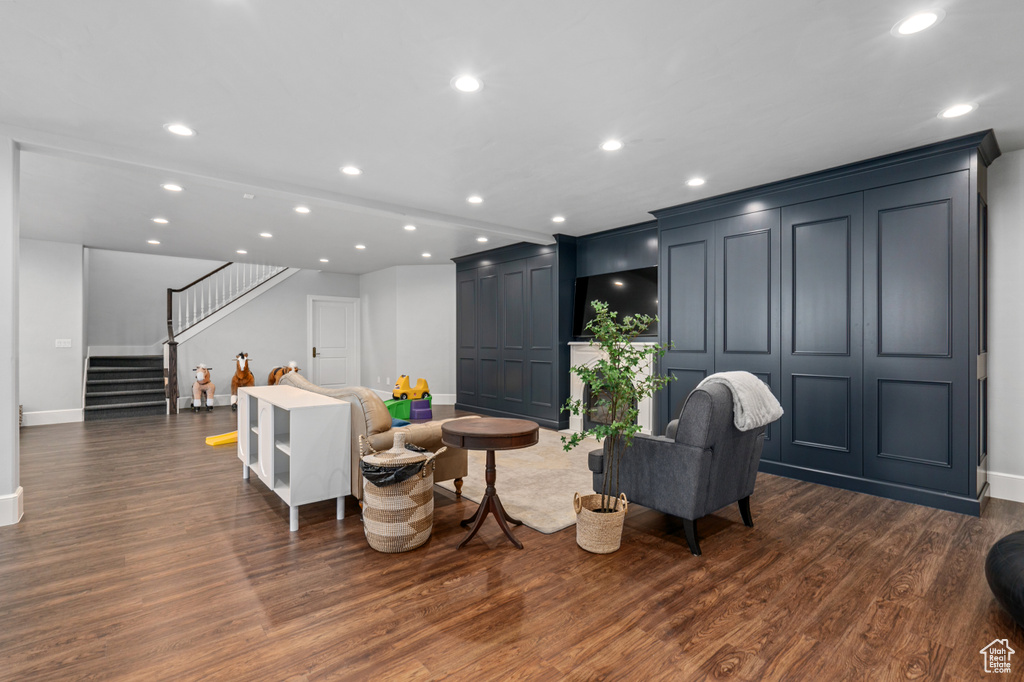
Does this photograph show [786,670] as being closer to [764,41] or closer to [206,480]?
[764,41]

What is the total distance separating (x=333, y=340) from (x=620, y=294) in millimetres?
6910

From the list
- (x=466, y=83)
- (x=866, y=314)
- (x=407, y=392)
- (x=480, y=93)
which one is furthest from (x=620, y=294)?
(x=466, y=83)

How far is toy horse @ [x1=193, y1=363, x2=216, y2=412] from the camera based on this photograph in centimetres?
841

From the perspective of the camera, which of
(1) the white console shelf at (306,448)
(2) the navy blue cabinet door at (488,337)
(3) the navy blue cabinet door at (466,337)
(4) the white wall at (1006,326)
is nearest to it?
(1) the white console shelf at (306,448)

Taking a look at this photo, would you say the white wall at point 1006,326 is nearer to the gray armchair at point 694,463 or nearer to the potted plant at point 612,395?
the gray armchair at point 694,463

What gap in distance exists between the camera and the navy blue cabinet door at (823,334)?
3.93 meters

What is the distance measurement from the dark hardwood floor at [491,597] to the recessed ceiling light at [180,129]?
2602 millimetres

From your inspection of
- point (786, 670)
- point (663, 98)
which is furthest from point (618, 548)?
point (663, 98)

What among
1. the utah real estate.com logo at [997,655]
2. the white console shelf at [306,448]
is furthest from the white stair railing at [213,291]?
the utah real estate.com logo at [997,655]

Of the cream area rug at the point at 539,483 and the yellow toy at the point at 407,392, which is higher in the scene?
the yellow toy at the point at 407,392

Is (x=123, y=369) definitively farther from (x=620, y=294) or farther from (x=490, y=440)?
(x=490, y=440)

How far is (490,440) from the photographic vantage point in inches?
112

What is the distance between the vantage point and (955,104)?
293cm

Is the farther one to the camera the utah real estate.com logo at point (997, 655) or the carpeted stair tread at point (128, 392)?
the carpeted stair tread at point (128, 392)
